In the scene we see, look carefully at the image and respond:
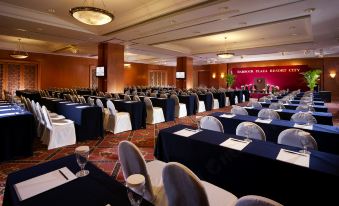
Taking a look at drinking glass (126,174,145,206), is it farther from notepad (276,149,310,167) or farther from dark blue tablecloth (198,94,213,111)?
dark blue tablecloth (198,94,213,111)

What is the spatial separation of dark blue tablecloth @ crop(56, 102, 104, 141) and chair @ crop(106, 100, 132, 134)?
1.54ft

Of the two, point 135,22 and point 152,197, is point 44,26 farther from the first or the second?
point 152,197

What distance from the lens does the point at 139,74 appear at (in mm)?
21703

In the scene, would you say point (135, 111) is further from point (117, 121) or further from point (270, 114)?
point (270, 114)

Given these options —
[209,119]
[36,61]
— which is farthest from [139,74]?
[209,119]

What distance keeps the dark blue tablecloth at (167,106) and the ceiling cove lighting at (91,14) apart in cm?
311

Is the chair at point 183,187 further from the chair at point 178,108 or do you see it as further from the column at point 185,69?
the column at point 185,69

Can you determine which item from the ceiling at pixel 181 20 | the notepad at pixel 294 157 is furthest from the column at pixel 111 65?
the notepad at pixel 294 157

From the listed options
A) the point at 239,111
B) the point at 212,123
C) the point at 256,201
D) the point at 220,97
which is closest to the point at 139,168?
the point at 256,201

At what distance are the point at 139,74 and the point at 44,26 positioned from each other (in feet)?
47.5

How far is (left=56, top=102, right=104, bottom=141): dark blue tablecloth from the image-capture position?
461cm

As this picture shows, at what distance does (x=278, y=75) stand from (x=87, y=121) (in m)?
17.7

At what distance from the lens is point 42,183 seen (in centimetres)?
131

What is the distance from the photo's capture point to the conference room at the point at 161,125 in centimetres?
136
